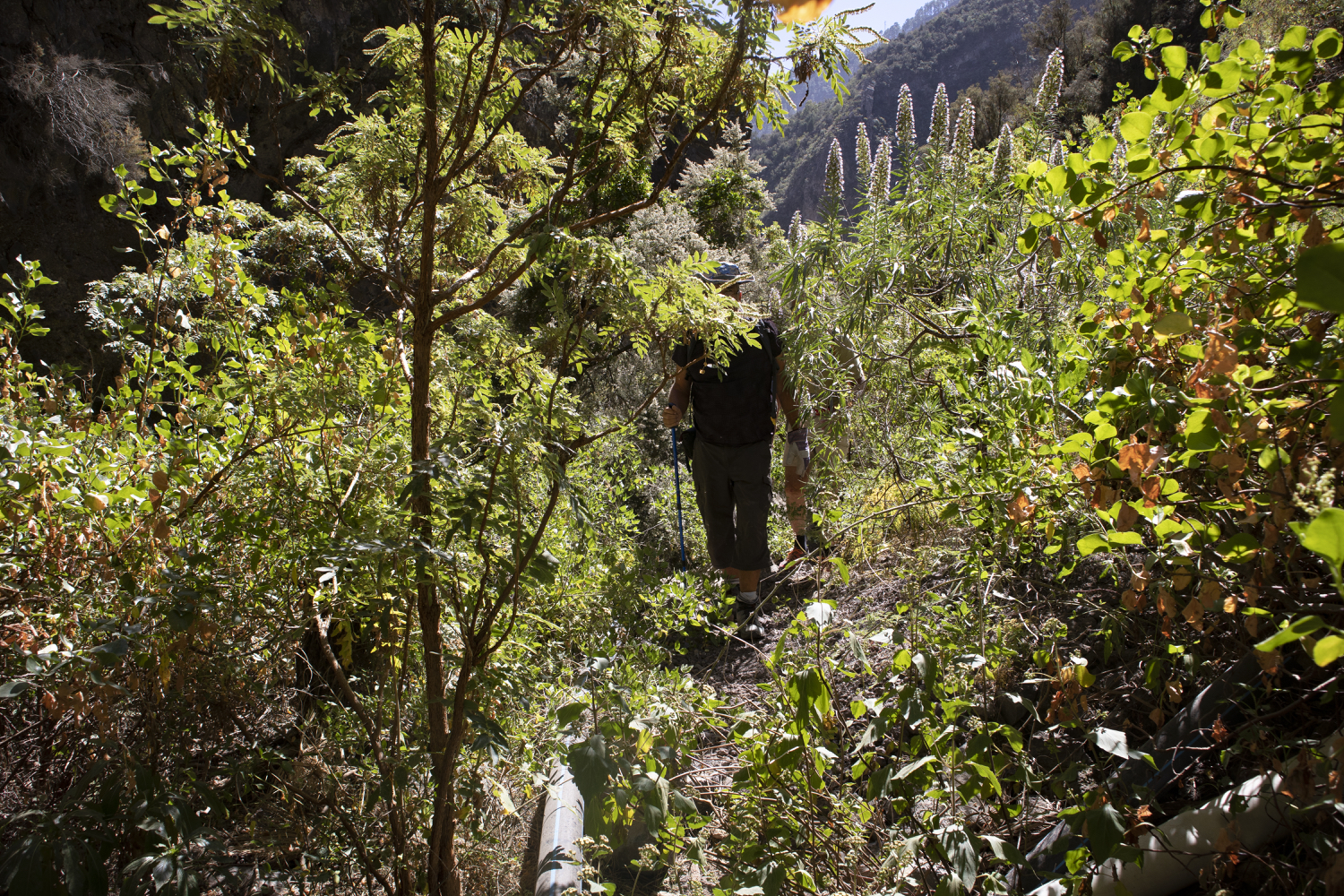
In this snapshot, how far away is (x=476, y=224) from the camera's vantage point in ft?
6.24

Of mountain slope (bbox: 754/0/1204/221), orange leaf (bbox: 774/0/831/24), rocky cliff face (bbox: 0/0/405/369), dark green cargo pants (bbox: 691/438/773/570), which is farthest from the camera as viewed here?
mountain slope (bbox: 754/0/1204/221)

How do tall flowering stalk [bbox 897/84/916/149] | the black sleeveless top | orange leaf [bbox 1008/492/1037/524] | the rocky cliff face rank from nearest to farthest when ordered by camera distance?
1. orange leaf [bbox 1008/492/1037/524]
2. the black sleeveless top
3. tall flowering stalk [bbox 897/84/916/149]
4. the rocky cliff face

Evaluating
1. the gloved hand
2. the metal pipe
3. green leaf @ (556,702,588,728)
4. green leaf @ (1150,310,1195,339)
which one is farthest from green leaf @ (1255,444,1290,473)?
the gloved hand

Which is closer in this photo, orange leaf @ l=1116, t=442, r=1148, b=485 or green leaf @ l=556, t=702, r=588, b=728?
orange leaf @ l=1116, t=442, r=1148, b=485

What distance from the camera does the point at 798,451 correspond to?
364 centimetres

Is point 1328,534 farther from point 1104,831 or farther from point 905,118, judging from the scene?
point 905,118

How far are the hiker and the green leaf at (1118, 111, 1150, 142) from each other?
2.35 m

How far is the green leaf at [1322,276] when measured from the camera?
0.59m

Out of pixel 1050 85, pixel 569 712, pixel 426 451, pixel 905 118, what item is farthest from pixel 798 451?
pixel 1050 85

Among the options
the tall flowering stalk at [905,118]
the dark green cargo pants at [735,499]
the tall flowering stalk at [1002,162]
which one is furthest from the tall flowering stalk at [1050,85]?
the dark green cargo pants at [735,499]

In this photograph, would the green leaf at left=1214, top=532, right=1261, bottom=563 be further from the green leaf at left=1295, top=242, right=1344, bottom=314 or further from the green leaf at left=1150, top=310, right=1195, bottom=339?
the green leaf at left=1295, top=242, right=1344, bottom=314

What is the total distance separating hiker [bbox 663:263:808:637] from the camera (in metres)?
3.41

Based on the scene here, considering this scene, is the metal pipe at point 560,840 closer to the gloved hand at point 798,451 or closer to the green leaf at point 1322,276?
the green leaf at point 1322,276

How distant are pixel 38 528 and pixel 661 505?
3473 mm
